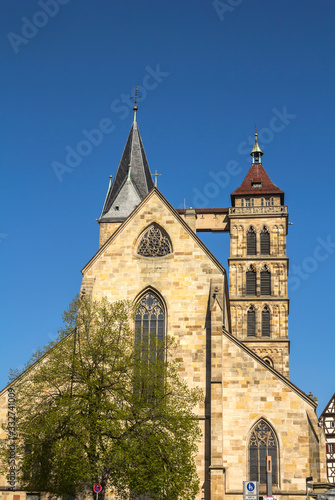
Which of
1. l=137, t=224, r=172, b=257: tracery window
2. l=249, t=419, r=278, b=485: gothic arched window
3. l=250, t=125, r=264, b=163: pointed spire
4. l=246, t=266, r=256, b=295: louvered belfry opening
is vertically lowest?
l=249, t=419, r=278, b=485: gothic arched window

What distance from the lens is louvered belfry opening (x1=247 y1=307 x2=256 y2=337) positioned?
203 ft

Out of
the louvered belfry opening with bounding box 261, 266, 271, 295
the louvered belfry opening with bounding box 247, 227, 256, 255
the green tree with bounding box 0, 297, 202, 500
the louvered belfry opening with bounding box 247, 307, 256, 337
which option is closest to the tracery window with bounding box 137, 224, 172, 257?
the green tree with bounding box 0, 297, 202, 500

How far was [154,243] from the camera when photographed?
103 ft

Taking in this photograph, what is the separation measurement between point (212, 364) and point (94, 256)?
749 centimetres

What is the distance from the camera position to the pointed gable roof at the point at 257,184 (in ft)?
220

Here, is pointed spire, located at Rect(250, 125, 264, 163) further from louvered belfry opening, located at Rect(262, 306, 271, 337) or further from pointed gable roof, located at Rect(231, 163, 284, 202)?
louvered belfry opening, located at Rect(262, 306, 271, 337)

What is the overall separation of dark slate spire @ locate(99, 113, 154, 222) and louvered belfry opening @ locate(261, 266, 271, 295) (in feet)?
49.2

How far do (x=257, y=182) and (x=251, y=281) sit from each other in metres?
11.9

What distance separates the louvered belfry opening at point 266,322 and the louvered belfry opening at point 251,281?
6.60 ft

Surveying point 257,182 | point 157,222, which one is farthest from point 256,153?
point 157,222

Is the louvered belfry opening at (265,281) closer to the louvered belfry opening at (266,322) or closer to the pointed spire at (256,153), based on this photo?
the louvered belfry opening at (266,322)

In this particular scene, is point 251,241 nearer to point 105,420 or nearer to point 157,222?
point 157,222

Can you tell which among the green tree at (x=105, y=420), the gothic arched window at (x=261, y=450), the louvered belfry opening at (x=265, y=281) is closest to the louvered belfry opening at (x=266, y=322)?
the louvered belfry opening at (x=265, y=281)

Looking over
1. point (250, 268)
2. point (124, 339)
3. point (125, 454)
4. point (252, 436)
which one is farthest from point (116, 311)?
point (250, 268)
